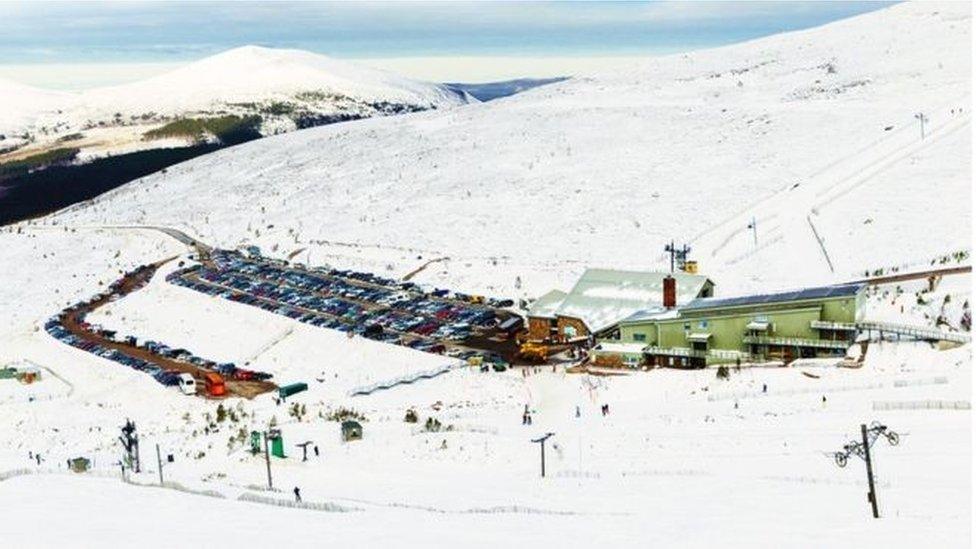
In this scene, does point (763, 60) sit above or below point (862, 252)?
above

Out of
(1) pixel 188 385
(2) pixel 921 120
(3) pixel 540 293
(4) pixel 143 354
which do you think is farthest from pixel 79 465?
(2) pixel 921 120

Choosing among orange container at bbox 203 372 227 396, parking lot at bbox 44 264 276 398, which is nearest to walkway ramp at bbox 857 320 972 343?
parking lot at bbox 44 264 276 398

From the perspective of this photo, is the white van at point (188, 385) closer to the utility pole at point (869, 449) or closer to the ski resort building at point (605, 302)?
the ski resort building at point (605, 302)

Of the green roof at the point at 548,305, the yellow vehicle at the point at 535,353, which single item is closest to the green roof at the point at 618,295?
the green roof at the point at 548,305

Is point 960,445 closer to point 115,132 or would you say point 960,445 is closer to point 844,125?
point 844,125

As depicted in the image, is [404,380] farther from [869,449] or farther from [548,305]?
[869,449]

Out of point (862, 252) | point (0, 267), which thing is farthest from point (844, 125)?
point (0, 267)

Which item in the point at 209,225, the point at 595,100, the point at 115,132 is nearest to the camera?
the point at 209,225
